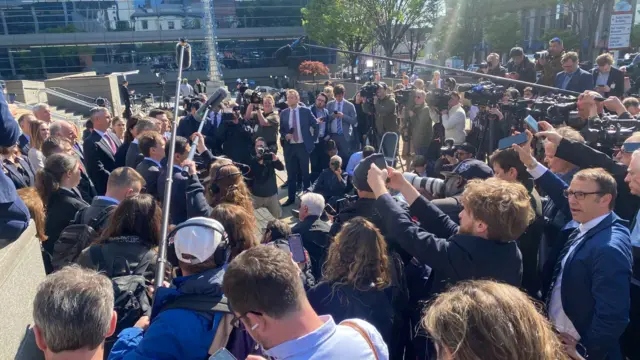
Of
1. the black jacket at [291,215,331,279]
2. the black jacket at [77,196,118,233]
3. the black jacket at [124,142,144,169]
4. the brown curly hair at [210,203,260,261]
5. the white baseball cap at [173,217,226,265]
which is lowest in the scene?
the black jacket at [291,215,331,279]

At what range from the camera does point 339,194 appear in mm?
6301

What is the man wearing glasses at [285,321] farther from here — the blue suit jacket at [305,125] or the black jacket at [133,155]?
the blue suit jacket at [305,125]

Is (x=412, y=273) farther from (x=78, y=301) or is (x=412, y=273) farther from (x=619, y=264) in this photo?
(x=78, y=301)

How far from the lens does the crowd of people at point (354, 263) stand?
1611 mm

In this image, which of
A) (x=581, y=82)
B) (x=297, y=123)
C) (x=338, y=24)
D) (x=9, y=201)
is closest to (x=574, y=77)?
(x=581, y=82)

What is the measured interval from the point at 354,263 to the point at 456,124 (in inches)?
219

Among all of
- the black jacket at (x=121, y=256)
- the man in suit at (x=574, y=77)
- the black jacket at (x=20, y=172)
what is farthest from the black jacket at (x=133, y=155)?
the man in suit at (x=574, y=77)

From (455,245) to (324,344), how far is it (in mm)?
1170

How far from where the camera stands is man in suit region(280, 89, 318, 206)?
7.94m

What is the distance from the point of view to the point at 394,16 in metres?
38.2

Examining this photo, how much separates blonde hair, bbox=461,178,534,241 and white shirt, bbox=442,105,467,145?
5191 millimetres

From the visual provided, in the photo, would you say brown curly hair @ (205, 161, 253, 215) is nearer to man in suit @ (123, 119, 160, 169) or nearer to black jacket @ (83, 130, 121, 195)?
man in suit @ (123, 119, 160, 169)

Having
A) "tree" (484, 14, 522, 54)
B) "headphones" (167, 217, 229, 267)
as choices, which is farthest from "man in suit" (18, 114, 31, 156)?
"tree" (484, 14, 522, 54)

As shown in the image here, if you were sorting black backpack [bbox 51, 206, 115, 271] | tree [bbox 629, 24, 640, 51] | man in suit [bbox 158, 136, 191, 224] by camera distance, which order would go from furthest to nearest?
tree [bbox 629, 24, 640, 51]
man in suit [bbox 158, 136, 191, 224]
black backpack [bbox 51, 206, 115, 271]
